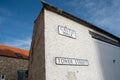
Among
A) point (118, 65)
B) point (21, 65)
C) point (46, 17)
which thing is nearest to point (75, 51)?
point (46, 17)

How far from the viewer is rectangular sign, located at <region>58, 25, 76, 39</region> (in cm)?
544

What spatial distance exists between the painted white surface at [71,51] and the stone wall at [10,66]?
15.3 m

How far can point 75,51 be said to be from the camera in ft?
18.5

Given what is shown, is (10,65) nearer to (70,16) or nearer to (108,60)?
(108,60)

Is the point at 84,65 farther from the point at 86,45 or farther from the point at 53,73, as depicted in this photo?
the point at 53,73

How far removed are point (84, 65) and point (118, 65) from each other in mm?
4416

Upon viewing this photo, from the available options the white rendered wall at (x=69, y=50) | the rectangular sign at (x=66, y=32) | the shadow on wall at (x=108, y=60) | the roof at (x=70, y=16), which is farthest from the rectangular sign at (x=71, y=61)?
the roof at (x=70, y=16)

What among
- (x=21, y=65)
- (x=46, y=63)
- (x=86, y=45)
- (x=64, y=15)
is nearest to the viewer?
(x=46, y=63)

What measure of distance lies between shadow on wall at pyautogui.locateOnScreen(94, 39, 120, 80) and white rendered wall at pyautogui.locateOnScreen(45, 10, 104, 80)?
0.42 meters

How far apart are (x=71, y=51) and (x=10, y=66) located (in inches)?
632

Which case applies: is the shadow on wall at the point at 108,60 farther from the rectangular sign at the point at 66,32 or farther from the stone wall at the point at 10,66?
the stone wall at the point at 10,66

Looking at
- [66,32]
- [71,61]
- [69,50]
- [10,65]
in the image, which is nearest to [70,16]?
[66,32]

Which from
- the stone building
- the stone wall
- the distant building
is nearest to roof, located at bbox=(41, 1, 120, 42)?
the stone building

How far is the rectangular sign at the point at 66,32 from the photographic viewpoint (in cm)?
544
